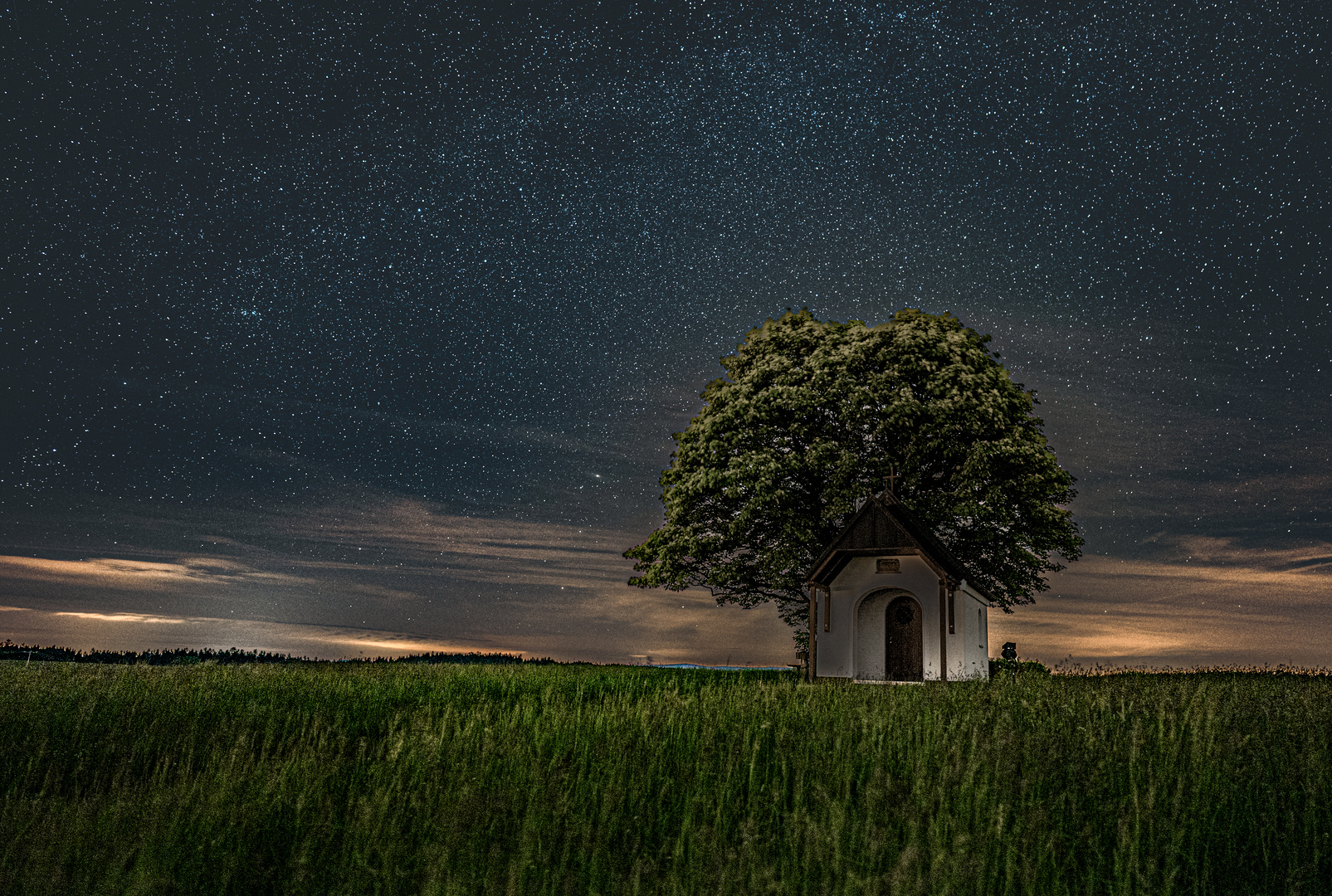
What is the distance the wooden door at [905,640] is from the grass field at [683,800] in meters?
15.2

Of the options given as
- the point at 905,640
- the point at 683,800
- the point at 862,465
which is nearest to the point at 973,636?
the point at 905,640

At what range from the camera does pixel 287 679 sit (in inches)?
688

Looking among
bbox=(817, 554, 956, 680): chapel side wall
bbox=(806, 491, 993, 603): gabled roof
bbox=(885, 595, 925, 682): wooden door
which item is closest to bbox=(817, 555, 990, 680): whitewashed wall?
bbox=(817, 554, 956, 680): chapel side wall

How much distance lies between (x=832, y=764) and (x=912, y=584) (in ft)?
64.6

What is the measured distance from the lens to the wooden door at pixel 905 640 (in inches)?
1103

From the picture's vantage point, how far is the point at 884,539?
27.1 m

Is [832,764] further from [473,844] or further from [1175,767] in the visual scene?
[473,844]

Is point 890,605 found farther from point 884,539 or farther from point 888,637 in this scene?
point 884,539

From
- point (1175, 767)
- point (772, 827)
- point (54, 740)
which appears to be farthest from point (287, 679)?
point (1175, 767)

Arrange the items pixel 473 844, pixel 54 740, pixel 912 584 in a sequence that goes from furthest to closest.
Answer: pixel 912 584 < pixel 54 740 < pixel 473 844

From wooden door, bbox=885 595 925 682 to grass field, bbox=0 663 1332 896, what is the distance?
600 inches

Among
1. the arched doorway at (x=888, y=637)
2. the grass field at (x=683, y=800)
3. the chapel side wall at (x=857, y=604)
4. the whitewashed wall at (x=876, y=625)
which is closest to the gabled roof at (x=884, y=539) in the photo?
the chapel side wall at (x=857, y=604)

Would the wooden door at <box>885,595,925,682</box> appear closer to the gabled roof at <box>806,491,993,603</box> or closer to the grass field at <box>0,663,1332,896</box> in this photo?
the gabled roof at <box>806,491,993,603</box>

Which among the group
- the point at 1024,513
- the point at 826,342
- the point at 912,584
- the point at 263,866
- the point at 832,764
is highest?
the point at 826,342
